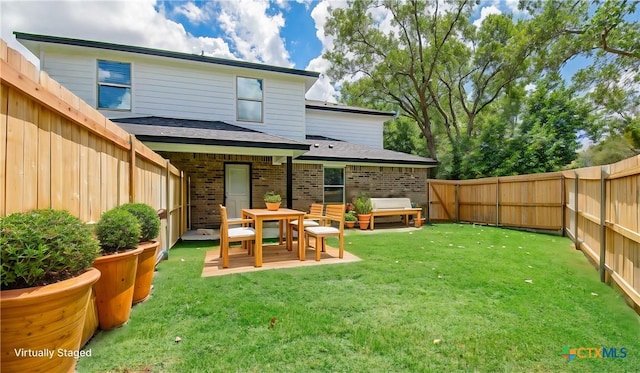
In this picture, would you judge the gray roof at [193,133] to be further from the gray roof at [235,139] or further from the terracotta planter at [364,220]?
the terracotta planter at [364,220]

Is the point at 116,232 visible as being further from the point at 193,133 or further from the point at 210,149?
the point at 193,133

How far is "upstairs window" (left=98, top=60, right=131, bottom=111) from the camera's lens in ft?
30.7

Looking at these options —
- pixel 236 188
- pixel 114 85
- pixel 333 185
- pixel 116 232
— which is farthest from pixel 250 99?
pixel 116 232

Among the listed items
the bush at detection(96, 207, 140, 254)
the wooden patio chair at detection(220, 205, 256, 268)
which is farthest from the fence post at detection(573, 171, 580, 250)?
the bush at detection(96, 207, 140, 254)

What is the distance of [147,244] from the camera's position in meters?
3.40

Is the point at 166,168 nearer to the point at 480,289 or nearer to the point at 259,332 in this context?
the point at 259,332

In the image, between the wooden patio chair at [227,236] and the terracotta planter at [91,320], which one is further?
the wooden patio chair at [227,236]

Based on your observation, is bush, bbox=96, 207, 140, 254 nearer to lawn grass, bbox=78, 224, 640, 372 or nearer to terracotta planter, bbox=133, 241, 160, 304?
terracotta planter, bbox=133, 241, 160, 304

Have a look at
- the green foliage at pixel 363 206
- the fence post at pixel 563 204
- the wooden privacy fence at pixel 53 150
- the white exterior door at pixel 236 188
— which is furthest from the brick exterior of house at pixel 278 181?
the wooden privacy fence at pixel 53 150

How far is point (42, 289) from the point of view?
1562mm

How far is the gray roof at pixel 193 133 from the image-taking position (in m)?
7.36

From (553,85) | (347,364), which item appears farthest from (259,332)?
Answer: (553,85)

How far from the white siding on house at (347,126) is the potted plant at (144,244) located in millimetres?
11348

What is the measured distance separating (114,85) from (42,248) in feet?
33.4
